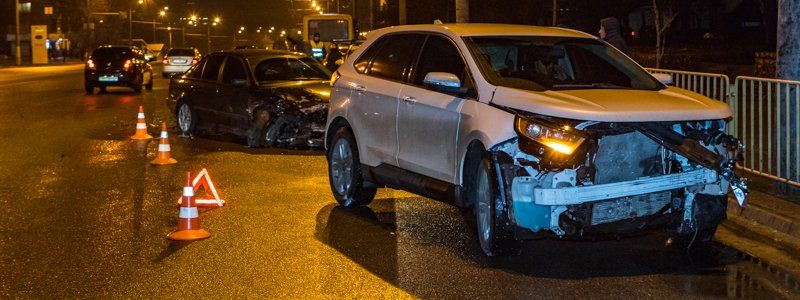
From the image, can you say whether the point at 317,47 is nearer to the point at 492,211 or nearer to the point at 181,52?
the point at 181,52

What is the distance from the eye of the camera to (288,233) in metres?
8.47

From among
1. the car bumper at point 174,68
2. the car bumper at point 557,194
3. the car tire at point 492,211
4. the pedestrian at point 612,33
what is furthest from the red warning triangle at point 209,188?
the car bumper at point 174,68

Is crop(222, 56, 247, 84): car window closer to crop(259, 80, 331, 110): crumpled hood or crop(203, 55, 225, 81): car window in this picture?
crop(203, 55, 225, 81): car window

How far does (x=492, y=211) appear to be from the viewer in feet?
23.3

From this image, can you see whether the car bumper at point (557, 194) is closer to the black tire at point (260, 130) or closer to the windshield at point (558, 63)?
the windshield at point (558, 63)

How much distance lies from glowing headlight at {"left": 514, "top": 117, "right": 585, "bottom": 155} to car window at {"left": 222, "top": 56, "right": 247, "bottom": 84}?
9117 millimetres

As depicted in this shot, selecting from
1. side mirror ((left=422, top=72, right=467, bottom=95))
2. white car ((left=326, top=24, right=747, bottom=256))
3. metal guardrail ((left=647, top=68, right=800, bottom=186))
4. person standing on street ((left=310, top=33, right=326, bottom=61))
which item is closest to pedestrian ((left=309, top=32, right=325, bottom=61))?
person standing on street ((left=310, top=33, right=326, bottom=61))

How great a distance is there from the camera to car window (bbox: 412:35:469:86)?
8227mm

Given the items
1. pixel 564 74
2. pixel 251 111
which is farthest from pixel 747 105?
pixel 251 111

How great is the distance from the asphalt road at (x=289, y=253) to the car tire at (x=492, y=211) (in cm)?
12

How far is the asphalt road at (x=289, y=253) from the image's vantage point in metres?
6.56

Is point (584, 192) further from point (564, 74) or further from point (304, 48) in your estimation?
point (304, 48)

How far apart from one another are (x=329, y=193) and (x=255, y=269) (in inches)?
141

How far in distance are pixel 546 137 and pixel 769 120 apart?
13.0 ft
